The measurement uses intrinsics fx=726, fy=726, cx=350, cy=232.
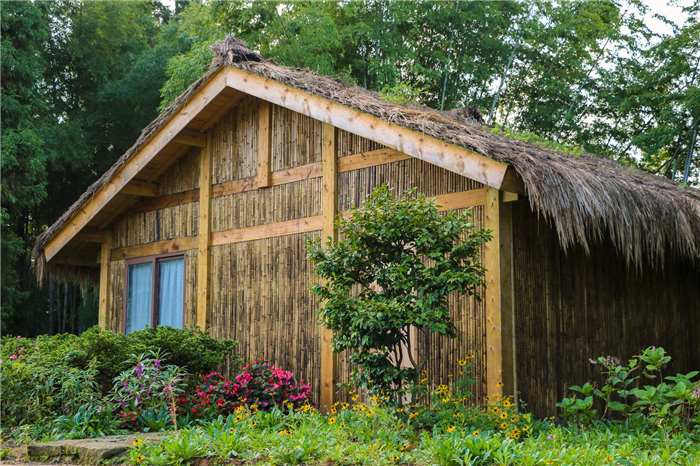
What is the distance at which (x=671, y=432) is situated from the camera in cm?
588

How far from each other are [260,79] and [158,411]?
4036 millimetres

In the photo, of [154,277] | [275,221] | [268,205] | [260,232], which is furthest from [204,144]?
[154,277]

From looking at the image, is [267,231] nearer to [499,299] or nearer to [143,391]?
[143,391]

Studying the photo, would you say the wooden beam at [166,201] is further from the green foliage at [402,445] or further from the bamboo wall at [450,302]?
the green foliage at [402,445]

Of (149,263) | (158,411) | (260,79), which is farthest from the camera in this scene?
(149,263)

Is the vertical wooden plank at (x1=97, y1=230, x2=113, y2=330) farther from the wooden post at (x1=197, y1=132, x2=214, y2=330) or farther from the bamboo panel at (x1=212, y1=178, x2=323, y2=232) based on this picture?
the bamboo panel at (x1=212, y1=178, x2=323, y2=232)

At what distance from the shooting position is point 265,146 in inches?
357

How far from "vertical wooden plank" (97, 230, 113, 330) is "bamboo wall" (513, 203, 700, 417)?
662cm

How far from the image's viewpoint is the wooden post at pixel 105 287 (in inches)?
428

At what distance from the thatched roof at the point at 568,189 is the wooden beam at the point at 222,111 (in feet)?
1.84

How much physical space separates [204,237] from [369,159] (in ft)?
9.29

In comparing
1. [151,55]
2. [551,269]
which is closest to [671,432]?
[551,269]

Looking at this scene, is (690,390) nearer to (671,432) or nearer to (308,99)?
(671,432)

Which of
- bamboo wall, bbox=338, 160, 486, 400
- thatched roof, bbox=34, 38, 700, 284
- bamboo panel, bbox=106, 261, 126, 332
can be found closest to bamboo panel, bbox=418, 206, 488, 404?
bamboo wall, bbox=338, 160, 486, 400
